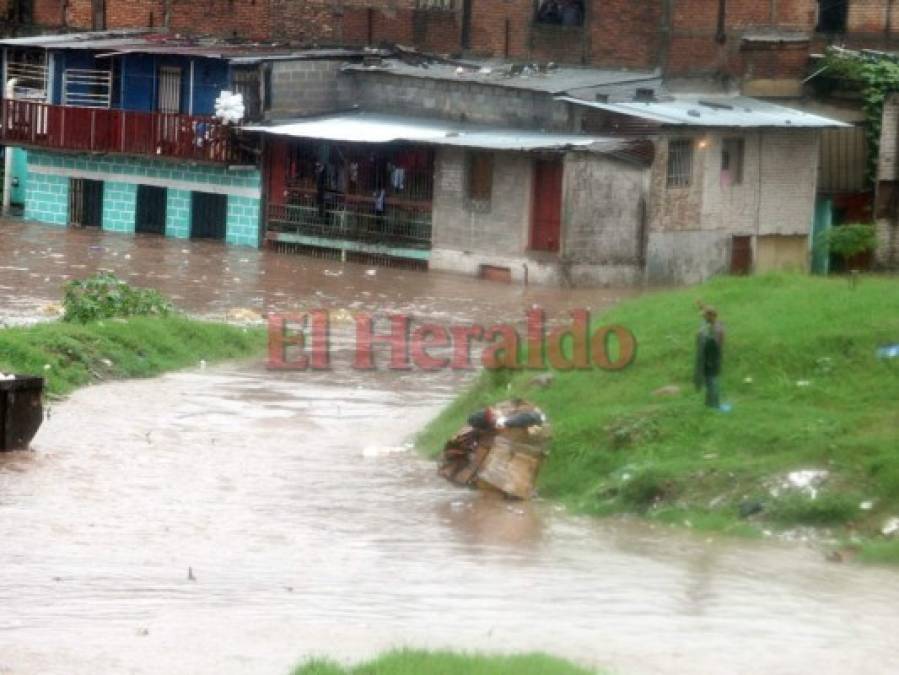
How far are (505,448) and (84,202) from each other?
2579cm

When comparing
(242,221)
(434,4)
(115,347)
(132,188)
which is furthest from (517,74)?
(115,347)

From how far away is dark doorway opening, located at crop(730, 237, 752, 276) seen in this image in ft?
115

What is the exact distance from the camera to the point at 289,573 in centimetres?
1309

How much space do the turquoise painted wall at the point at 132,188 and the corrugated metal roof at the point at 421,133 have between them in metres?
1.50

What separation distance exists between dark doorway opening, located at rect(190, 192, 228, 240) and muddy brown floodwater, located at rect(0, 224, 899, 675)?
17656 millimetres

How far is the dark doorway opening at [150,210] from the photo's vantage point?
38.5 metres

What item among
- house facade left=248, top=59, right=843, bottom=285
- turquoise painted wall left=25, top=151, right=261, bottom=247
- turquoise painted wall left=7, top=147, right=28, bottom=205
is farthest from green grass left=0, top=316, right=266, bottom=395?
turquoise painted wall left=7, top=147, right=28, bottom=205

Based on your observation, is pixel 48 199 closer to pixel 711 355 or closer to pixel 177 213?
pixel 177 213

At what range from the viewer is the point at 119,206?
3894cm

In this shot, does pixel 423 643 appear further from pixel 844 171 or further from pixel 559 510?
pixel 844 171

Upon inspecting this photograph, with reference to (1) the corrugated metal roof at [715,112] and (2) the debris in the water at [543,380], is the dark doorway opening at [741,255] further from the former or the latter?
(2) the debris in the water at [543,380]

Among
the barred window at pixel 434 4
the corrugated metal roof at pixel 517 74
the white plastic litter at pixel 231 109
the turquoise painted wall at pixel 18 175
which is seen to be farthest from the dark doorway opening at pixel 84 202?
the barred window at pixel 434 4

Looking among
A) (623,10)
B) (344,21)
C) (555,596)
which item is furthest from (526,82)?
(555,596)

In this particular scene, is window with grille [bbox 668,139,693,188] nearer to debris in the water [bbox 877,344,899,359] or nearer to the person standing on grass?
debris in the water [bbox 877,344,899,359]
